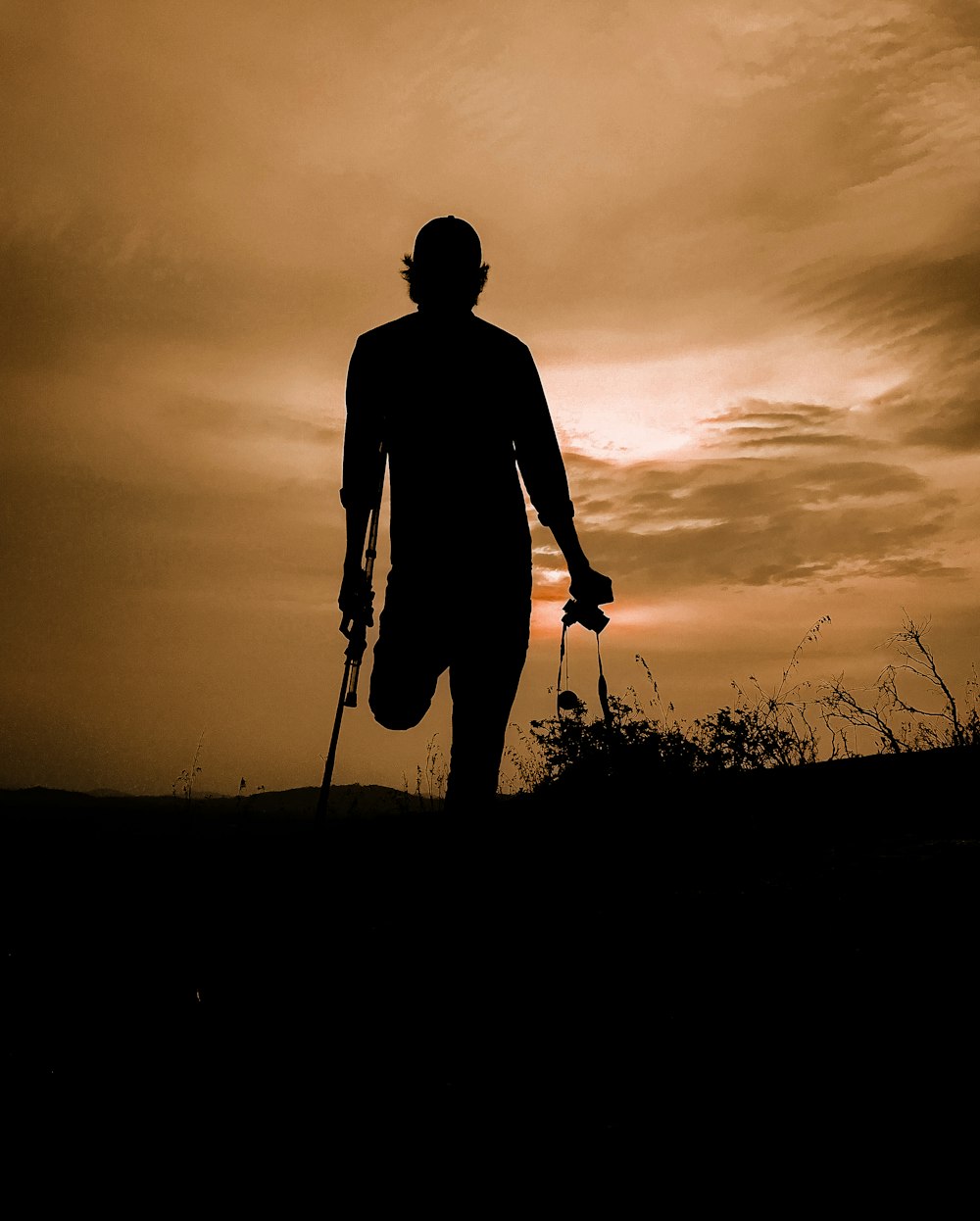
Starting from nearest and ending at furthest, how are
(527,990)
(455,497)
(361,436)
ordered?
(527,990) → (455,497) → (361,436)

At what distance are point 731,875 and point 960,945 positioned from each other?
1488mm

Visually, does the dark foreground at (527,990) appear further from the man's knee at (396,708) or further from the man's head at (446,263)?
the man's head at (446,263)

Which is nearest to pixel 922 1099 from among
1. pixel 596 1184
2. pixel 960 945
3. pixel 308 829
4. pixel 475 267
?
pixel 596 1184

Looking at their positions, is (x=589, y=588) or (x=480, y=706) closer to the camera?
(x=480, y=706)

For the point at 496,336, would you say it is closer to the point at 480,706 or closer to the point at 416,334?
the point at 416,334

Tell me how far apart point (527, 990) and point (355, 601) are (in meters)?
1.75

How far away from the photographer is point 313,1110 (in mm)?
1850

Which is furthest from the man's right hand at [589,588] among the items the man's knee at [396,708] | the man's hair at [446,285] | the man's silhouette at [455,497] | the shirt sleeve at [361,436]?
the man's hair at [446,285]

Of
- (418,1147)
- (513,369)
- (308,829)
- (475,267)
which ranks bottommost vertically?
(418,1147)

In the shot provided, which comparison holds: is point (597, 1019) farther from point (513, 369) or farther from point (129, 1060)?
point (513, 369)

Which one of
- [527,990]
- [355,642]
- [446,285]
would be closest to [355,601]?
[355,642]

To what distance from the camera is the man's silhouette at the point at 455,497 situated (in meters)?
3.38

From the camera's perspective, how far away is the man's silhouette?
11.1ft

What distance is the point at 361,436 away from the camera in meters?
3.62
